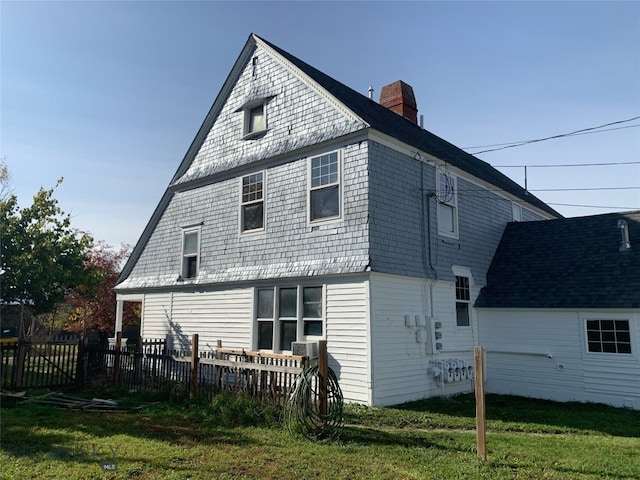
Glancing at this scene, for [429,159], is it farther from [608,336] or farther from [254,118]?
[608,336]

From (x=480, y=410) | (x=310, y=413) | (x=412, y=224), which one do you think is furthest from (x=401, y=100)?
(x=480, y=410)

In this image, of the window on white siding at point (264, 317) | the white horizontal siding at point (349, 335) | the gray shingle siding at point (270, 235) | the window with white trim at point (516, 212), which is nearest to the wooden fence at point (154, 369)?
the window on white siding at point (264, 317)

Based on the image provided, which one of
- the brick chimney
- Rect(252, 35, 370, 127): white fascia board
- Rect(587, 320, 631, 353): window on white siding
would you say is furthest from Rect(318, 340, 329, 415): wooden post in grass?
the brick chimney

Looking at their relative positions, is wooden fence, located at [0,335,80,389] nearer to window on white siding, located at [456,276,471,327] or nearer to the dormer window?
the dormer window

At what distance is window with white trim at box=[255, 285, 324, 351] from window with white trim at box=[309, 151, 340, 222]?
1.85m

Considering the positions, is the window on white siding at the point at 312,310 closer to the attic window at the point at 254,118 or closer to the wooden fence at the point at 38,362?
the attic window at the point at 254,118

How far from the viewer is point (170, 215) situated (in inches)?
635

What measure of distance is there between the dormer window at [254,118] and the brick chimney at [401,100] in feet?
20.2

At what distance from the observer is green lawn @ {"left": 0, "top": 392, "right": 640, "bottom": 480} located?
5550mm

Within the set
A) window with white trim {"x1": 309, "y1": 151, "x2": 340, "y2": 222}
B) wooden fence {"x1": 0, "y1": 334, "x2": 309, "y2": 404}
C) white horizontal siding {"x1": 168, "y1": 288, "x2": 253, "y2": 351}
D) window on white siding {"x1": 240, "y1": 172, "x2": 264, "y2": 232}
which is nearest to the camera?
wooden fence {"x1": 0, "y1": 334, "x2": 309, "y2": 404}

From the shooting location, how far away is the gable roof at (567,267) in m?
11.6

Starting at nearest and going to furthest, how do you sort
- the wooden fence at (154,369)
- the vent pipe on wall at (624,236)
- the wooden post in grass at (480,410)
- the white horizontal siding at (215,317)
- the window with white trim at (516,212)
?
the wooden post in grass at (480,410) < the wooden fence at (154,369) < the vent pipe on wall at (624,236) < the white horizontal siding at (215,317) < the window with white trim at (516,212)

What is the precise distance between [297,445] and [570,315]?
8.59 m

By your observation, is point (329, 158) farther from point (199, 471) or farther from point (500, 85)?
point (199, 471)
